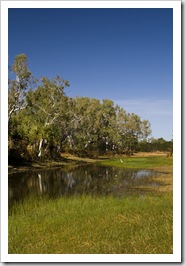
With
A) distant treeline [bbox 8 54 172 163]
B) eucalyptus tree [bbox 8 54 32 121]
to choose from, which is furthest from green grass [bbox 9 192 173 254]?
eucalyptus tree [bbox 8 54 32 121]

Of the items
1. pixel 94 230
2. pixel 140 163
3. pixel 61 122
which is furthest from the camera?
pixel 61 122

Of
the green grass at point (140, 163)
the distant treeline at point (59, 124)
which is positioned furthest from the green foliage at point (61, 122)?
the green grass at point (140, 163)

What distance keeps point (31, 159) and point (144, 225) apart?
22.5 meters

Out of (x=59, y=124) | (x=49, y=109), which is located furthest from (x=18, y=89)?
(x=59, y=124)

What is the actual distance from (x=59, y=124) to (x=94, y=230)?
33.0 metres

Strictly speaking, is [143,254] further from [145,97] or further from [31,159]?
[31,159]

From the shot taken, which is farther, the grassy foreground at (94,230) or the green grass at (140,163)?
the green grass at (140,163)

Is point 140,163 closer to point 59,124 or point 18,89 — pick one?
point 59,124

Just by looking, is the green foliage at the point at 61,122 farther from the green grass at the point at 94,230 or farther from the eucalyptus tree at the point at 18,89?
the green grass at the point at 94,230

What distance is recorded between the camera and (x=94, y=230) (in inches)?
308

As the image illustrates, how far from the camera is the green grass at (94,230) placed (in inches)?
262

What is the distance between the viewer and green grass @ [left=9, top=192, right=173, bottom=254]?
6660 mm

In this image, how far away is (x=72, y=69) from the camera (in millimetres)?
8586

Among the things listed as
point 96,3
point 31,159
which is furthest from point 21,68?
point 96,3
